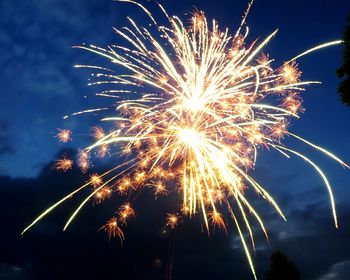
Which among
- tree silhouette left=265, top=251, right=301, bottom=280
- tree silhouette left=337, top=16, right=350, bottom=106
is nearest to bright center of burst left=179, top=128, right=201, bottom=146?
tree silhouette left=337, top=16, right=350, bottom=106

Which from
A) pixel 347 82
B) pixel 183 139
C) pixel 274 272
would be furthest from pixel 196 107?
pixel 274 272

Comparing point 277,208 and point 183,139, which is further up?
point 183,139

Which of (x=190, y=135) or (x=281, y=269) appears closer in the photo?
(x=190, y=135)

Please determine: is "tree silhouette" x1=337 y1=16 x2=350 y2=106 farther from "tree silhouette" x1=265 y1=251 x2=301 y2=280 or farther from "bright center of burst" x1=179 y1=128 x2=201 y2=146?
"tree silhouette" x1=265 y1=251 x2=301 y2=280

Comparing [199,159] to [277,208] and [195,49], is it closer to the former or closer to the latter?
[277,208]

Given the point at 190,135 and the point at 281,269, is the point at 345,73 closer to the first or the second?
the point at 190,135

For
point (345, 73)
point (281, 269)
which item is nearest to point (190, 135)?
point (345, 73)

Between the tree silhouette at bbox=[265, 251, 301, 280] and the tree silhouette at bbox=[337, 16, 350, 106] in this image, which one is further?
the tree silhouette at bbox=[265, 251, 301, 280]

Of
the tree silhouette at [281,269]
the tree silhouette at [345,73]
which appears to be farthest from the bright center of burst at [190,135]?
the tree silhouette at [281,269]

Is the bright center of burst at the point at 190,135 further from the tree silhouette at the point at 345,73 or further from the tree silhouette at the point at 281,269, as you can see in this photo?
the tree silhouette at the point at 281,269
